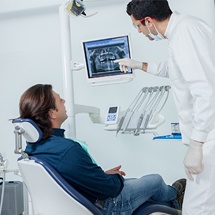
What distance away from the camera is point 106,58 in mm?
2299

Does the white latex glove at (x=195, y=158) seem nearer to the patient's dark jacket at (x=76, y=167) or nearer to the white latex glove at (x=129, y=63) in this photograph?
the patient's dark jacket at (x=76, y=167)

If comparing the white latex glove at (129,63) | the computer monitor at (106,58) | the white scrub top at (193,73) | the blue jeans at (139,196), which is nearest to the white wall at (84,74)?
the computer monitor at (106,58)

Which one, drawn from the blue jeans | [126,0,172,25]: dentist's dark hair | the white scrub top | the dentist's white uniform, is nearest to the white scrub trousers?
the dentist's white uniform

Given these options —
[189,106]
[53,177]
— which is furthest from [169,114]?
[53,177]

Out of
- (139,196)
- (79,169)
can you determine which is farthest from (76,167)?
(139,196)

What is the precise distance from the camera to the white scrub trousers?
148 centimetres

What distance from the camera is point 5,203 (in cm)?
286

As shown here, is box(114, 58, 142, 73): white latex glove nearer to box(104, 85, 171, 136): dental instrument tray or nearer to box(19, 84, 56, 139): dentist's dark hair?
box(104, 85, 171, 136): dental instrument tray

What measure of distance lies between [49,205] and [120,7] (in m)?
2.13

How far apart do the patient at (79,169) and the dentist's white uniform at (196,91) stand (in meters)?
0.32

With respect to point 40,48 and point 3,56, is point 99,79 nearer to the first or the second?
point 40,48

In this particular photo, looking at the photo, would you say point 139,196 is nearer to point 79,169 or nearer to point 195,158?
point 79,169

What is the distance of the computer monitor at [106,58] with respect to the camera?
7.43 ft

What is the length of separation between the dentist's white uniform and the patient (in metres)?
0.32
